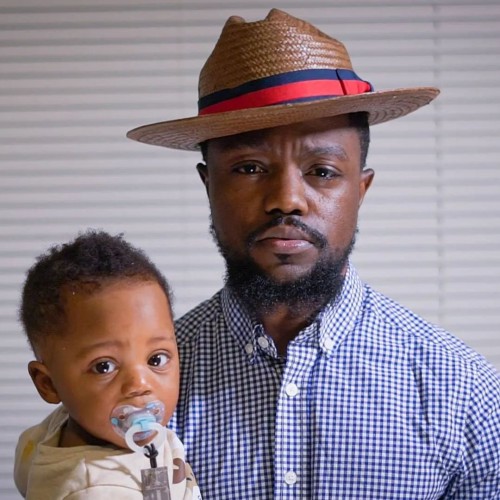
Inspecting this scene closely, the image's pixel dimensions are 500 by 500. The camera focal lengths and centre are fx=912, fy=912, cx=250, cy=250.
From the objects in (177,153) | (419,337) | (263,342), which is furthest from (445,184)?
(263,342)

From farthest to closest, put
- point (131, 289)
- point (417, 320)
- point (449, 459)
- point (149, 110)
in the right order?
1. point (149, 110)
2. point (417, 320)
3. point (449, 459)
4. point (131, 289)

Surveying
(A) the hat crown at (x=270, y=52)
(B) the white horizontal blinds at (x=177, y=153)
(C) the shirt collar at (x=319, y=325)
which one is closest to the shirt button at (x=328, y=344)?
(C) the shirt collar at (x=319, y=325)

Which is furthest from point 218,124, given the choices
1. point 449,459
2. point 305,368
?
point 449,459

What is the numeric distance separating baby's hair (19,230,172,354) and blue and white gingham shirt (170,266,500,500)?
0.95ft

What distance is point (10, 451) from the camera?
2.68m

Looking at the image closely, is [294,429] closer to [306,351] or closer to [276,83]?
[306,351]

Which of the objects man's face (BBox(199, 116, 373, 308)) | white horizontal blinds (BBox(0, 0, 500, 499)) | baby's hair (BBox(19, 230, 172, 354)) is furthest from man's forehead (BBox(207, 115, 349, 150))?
white horizontal blinds (BBox(0, 0, 500, 499))

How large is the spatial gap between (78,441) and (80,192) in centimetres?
136

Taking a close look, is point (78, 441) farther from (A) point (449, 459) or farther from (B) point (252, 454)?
(A) point (449, 459)

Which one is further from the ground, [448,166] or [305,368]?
[448,166]

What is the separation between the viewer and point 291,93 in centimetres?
152

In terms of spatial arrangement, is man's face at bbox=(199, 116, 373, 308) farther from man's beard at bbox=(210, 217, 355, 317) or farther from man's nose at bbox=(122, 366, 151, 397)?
man's nose at bbox=(122, 366, 151, 397)

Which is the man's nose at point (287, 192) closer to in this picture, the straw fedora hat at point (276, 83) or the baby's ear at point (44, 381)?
the straw fedora hat at point (276, 83)

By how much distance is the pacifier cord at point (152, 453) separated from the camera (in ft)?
4.34
